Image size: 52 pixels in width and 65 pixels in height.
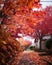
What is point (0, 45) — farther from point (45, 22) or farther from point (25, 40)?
point (45, 22)

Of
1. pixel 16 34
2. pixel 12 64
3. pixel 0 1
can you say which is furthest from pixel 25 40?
pixel 0 1

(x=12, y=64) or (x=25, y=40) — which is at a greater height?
(x=25, y=40)

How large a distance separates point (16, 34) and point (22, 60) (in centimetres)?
42

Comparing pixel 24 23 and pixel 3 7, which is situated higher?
pixel 3 7

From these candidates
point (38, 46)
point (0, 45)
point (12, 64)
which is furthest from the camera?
point (38, 46)

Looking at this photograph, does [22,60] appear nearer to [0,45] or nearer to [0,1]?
[0,45]

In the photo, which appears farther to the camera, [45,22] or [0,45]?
[45,22]

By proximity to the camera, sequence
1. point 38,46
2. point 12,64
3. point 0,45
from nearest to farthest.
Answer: point 0,45, point 12,64, point 38,46

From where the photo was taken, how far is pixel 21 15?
3729 millimetres

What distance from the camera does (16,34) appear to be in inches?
147

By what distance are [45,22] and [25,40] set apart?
0.47 metres

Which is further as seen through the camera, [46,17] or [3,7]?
[46,17]

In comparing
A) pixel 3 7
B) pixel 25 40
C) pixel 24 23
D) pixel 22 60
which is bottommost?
pixel 22 60

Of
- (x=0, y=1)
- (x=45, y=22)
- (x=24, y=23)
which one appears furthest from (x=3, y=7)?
(x=45, y=22)
